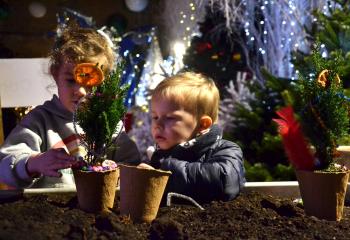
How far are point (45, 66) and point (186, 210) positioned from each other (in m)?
1.40

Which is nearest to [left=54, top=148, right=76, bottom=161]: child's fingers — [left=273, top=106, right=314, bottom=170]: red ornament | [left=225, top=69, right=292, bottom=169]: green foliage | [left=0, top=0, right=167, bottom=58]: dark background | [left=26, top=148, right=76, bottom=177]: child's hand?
[left=26, top=148, right=76, bottom=177]: child's hand

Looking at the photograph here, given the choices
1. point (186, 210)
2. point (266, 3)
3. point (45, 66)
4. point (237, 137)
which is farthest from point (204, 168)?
point (266, 3)

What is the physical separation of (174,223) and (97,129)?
0.33m

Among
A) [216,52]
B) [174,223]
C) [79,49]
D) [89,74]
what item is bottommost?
[174,223]

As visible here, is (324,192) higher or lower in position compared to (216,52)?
lower

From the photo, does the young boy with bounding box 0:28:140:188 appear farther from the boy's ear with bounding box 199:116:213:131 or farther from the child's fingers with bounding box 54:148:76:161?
A: the boy's ear with bounding box 199:116:213:131

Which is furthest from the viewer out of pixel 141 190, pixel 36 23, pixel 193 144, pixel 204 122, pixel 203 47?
pixel 36 23

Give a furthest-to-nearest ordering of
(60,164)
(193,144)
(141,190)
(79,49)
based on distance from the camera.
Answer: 1. (79,49)
2. (193,144)
3. (60,164)
4. (141,190)

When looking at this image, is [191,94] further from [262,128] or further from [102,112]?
[262,128]

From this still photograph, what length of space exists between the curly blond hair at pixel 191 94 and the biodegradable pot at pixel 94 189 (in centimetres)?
37

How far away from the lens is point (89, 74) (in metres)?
1.30

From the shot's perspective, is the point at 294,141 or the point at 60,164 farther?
the point at 60,164

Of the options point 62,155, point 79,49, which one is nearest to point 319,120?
point 62,155

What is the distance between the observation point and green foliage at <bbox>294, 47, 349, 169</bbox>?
1250mm
